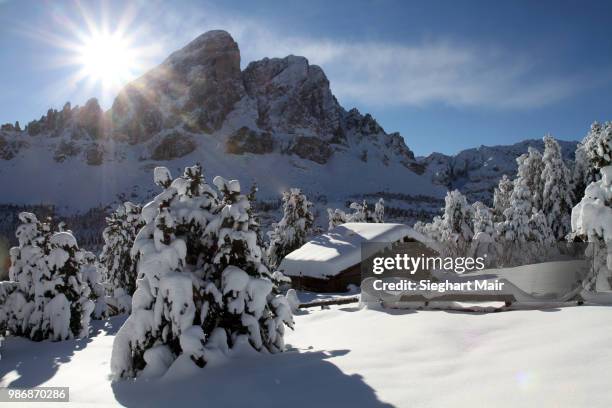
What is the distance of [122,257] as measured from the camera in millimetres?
36562

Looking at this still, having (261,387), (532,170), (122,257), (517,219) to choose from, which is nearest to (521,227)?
(517,219)

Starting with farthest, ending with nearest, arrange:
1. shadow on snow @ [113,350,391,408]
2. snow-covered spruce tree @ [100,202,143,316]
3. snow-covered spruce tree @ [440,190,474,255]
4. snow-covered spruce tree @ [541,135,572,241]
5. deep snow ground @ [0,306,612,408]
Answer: snow-covered spruce tree @ [440,190,474,255], snow-covered spruce tree @ [541,135,572,241], snow-covered spruce tree @ [100,202,143,316], shadow on snow @ [113,350,391,408], deep snow ground @ [0,306,612,408]

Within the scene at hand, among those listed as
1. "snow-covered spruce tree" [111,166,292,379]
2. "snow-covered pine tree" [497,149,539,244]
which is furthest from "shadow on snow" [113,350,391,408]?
"snow-covered pine tree" [497,149,539,244]

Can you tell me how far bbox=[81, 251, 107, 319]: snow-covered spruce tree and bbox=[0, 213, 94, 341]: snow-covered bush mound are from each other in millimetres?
4898

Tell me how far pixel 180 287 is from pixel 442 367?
18.9 feet

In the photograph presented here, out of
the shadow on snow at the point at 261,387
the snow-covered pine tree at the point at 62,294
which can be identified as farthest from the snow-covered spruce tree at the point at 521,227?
the shadow on snow at the point at 261,387

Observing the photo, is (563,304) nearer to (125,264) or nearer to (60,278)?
(60,278)

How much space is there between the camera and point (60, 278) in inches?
924

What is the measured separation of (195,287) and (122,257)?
2871 centimetres

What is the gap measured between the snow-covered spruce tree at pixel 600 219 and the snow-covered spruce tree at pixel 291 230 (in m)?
29.3

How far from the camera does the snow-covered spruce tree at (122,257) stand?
3462cm

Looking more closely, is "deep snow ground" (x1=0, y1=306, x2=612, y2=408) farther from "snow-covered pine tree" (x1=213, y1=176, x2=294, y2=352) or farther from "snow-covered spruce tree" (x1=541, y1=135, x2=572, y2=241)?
"snow-covered spruce tree" (x1=541, y1=135, x2=572, y2=241)

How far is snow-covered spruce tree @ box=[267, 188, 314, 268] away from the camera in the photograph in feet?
143

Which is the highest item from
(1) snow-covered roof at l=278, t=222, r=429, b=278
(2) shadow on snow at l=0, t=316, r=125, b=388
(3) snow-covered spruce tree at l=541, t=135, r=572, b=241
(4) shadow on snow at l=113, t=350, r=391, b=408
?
(3) snow-covered spruce tree at l=541, t=135, r=572, b=241
